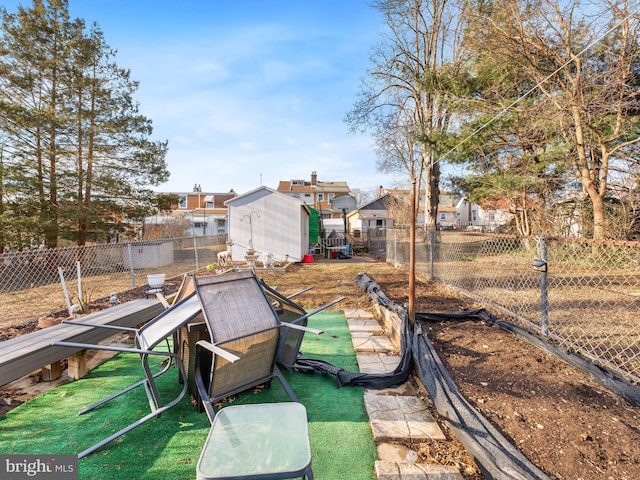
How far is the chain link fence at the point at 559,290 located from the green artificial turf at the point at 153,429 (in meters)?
2.28

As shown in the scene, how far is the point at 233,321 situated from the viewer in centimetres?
221

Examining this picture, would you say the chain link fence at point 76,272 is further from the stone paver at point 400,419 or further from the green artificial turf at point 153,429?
the stone paver at point 400,419

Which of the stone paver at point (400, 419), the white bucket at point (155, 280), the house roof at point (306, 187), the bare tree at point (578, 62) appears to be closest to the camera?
the stone paver at point (400, 419)

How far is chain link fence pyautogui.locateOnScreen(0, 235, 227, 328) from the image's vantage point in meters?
5.61

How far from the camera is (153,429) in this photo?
88.2 inches

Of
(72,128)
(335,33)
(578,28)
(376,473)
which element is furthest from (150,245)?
(578,28)

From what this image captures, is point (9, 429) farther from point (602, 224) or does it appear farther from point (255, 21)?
point (602, 224)

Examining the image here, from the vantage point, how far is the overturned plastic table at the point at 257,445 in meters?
1.20

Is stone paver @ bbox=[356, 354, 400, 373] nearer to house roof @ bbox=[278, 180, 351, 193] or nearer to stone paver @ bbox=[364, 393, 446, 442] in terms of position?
stone paver @ bbox=[364, 393, 446, 442]

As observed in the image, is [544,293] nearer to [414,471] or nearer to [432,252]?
[414,471]

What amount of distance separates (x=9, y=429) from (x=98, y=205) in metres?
10.9

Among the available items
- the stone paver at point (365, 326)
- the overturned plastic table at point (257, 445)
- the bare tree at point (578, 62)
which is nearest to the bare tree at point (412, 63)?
the bare tree at point (578, 62)

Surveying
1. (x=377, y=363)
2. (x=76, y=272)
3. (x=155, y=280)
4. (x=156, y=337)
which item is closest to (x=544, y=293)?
(x=377, y=363)

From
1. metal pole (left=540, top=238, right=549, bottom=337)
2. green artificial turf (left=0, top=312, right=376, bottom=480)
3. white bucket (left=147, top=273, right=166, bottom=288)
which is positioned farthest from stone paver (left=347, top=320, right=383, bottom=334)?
white bucket (left=147, top=273, right=166, bottom=288)
